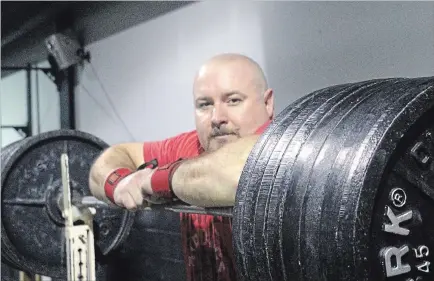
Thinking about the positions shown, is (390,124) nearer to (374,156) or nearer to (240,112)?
(374,156)

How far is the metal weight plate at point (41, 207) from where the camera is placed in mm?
2900

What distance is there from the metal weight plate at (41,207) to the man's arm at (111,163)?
702 millimetres

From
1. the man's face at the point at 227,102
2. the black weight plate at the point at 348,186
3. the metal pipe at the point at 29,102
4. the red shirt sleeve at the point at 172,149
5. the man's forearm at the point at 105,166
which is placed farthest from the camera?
the metal pipe at the point at 29,102

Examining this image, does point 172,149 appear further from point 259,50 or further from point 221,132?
point 259,50

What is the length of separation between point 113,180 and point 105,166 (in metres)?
0.13

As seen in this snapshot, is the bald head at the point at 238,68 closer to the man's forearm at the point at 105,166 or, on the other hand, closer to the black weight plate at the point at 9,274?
the man's forearm at the point at 105,166

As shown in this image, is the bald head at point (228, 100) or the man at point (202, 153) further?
the bald head at point (228, 100)

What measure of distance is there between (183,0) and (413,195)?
2166 mm

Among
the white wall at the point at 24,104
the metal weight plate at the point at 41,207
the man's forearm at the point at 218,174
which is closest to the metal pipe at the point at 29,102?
the white wall at the point at 24,104

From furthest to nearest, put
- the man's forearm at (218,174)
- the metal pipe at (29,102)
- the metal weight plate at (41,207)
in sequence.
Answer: the metal pipe at (29,102), the metal weight plate at (41,207), the man's forearm at (218,174)

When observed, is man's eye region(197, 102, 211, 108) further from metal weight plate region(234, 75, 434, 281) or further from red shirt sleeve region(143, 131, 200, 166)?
metal weight plate region(234, 75, 434, 281)

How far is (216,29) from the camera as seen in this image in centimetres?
279

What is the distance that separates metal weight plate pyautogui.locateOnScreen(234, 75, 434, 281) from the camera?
0.99 m

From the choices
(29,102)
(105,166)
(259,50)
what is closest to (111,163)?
(105,166)
